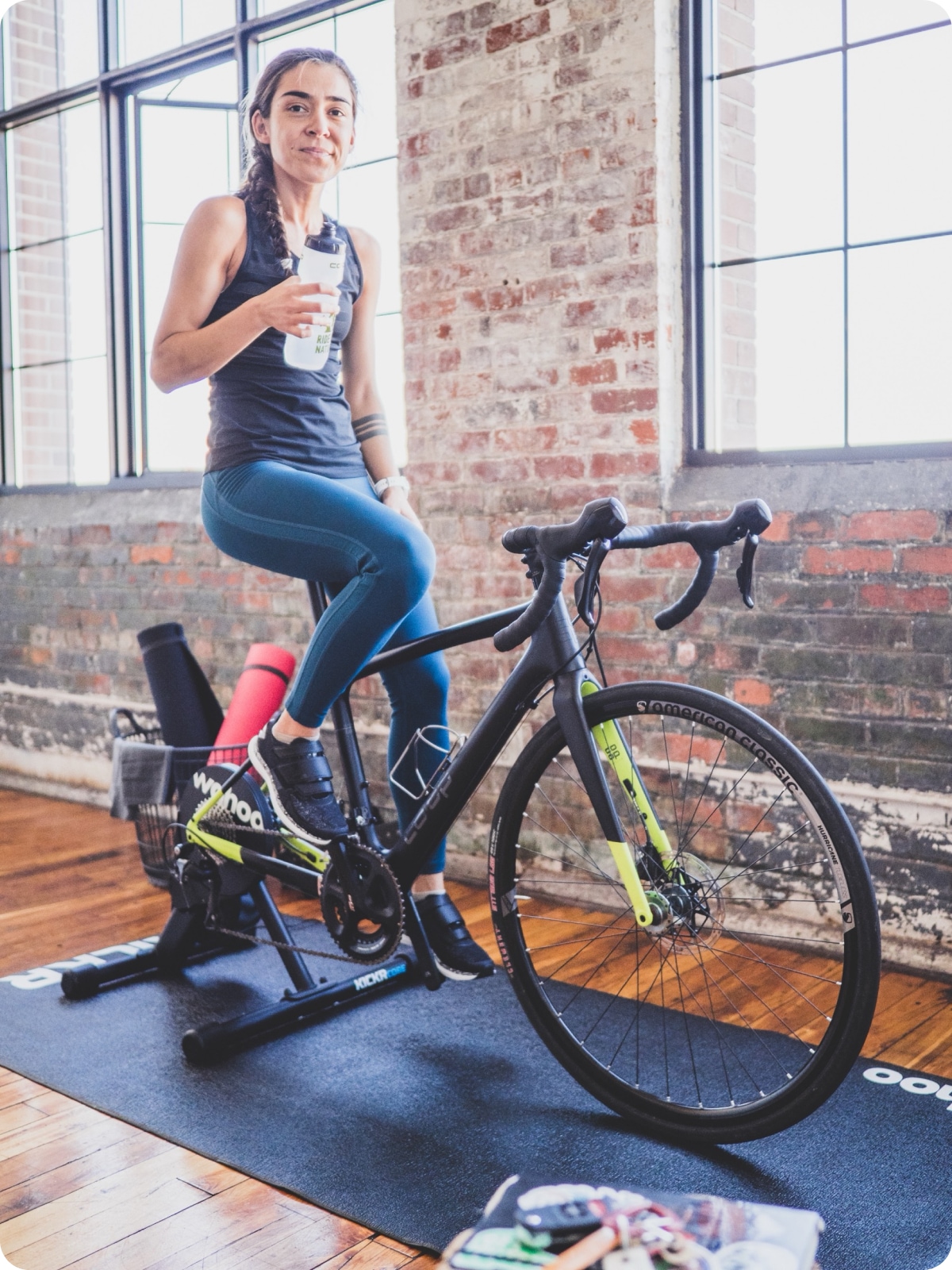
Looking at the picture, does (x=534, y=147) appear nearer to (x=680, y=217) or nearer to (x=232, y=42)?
(x=680, y=217)

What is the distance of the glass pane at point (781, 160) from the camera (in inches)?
103

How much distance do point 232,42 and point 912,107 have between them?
2146mm

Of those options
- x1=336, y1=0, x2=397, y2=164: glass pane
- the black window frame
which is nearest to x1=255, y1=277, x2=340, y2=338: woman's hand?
x1=336, y1=0, x2=397, y2=164: glass pane

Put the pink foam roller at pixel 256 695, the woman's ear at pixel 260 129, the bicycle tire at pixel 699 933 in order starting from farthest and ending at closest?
the pink foam roller at pixel 256 695 < the woman's ear at pixel 260 129 < the bicycle tire at pixel 699 933

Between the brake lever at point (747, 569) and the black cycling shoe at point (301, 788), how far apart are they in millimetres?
738

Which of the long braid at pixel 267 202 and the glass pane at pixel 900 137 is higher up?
the glass pane at pixel 900 137

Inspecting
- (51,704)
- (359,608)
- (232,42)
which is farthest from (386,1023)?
(232,42)

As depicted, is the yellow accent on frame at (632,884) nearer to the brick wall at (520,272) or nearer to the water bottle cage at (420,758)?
the water bottle cage at (420,758)

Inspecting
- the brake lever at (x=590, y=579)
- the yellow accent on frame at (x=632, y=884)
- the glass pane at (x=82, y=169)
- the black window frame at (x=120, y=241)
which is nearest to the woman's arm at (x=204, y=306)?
the brake lever at (x=590, y=579)

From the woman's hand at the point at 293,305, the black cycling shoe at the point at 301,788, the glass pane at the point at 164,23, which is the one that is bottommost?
→ the black cycling shoe at the point at 301,788

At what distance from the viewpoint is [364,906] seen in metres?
2.01

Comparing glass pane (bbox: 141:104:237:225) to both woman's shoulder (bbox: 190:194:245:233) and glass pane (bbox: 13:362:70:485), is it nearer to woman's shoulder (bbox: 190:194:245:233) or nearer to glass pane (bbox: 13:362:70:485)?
glass pane (bbox: 13:362:70:485)

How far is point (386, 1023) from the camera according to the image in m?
2.20

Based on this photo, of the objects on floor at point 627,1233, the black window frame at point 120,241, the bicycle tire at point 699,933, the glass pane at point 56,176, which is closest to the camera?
the objects on floor at point 627,1233
